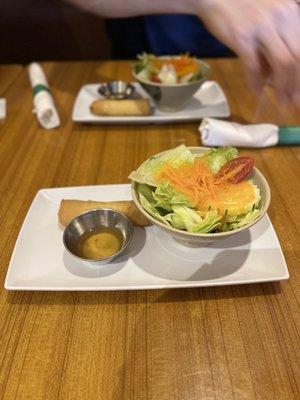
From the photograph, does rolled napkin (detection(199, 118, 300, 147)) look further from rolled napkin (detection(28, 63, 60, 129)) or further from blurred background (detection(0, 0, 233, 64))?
blurred background (detection(0, 0, 233, 64))

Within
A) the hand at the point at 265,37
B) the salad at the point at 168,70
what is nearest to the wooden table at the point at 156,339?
the hand at the point at 265,37

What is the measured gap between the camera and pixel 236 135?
110cm

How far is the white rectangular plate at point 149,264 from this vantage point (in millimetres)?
693

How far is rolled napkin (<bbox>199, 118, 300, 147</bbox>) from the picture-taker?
3.59 ft

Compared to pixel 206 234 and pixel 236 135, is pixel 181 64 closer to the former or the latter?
pixel 236 135

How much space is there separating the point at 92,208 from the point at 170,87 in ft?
1.79

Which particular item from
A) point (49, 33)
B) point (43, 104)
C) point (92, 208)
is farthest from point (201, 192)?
point (49, 33)

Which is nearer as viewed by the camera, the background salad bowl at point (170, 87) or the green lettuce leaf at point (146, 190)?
the green lettuce leaf at point (146, 190)

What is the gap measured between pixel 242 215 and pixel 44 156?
2.12ft

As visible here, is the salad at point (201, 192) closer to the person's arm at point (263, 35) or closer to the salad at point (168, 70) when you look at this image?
the person's arm at point (263, 35)

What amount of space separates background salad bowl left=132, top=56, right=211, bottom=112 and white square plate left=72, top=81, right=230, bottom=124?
29 millimetres

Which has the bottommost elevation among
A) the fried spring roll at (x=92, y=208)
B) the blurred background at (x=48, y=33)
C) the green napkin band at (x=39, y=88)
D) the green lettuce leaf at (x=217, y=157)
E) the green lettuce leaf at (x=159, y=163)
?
the blurred background at (x=48, y=33)

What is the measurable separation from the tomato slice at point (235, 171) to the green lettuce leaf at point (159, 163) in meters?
0.08

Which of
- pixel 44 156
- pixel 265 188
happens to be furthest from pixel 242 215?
pixel 44 156
